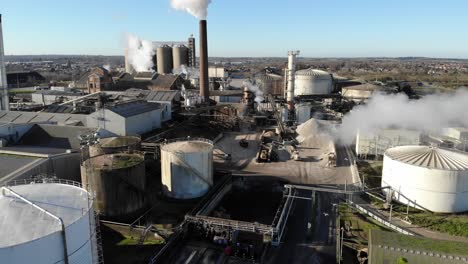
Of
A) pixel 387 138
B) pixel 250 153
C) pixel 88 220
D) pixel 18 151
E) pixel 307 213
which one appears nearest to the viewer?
pixel 88 220

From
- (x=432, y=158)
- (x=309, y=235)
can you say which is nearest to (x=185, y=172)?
(x=309, y=235)

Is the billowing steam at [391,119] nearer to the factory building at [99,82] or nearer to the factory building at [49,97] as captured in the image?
the factory building at [49,97]

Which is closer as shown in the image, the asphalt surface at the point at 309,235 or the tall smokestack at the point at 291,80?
the asphalt surface at the point at 309,235

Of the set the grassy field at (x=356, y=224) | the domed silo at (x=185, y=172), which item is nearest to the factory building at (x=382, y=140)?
the grassy field at (x=356, y=224)

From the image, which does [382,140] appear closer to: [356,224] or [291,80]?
[356,224]

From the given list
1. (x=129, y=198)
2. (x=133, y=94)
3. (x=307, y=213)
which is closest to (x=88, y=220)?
(x=129, y=198)

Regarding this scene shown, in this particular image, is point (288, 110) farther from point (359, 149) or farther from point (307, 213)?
A: point (307, 213)
